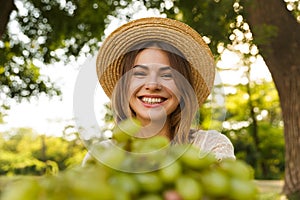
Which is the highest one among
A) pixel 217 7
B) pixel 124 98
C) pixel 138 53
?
pixel 217 7

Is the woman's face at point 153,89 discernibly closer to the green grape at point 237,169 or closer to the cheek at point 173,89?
the cheek at point 173,89

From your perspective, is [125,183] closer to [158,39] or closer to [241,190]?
[241,190]

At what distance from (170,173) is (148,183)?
0.12 ft

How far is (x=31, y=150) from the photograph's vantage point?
17.2 m

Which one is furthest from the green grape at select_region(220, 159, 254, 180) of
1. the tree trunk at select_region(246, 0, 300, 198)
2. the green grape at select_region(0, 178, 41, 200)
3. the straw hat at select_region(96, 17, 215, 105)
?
the tree trunk at select_region(246, 0, 300, 198)

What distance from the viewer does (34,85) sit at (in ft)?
22.7

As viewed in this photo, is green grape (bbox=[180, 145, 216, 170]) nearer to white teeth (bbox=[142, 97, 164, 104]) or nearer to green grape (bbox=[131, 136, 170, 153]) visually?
green grape (bbox=[131, 136, 170, 153])

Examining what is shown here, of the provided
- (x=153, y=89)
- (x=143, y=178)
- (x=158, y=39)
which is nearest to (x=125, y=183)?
(x=143, y=178)

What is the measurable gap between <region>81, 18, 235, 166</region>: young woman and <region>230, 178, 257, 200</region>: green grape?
2.40ft

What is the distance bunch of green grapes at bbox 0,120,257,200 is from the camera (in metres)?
0.71

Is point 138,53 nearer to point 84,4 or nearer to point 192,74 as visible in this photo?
point 192,74

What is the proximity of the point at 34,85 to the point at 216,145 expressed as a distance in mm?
5536

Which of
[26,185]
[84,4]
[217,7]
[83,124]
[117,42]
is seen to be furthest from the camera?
[84,4]

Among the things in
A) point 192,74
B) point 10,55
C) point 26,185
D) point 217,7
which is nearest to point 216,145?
point 192,74
